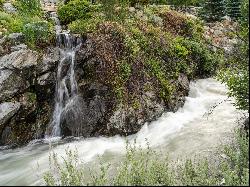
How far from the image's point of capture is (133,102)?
49.3 feet

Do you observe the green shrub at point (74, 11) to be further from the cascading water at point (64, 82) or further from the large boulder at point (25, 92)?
the large boulder at point (25, 92)

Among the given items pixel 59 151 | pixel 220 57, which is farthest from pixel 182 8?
pixel 59 151

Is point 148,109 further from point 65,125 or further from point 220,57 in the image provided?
point 220,57

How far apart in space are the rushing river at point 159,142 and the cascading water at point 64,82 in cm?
70

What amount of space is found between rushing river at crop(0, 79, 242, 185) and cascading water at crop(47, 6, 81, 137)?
696 mm

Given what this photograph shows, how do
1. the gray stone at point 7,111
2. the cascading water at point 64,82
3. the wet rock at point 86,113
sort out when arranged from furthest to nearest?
the cascading water at point 64,82 < the wet rock at point 86,113 < the gray stone at point 7,111

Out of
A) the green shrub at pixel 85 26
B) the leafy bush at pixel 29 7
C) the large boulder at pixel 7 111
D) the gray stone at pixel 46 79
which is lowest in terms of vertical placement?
the large boulder at pixel 7 111

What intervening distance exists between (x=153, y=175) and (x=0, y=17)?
13.2 meters

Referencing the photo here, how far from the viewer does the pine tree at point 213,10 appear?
26938mm

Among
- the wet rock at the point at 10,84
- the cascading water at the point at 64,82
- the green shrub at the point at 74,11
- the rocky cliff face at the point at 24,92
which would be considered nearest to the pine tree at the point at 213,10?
the green shrub at the point at 74,11

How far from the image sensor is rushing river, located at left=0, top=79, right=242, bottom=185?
40.0 feet

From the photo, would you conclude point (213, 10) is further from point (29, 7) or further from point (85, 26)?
point (85, 26)

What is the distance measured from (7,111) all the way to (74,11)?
7220 mm

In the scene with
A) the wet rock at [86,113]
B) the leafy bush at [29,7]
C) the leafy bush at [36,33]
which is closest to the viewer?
the wet rock at [86,113]
